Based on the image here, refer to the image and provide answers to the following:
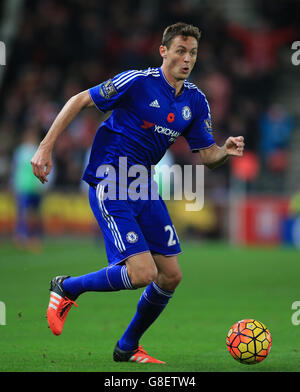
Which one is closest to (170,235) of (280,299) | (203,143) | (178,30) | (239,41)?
(203,143)

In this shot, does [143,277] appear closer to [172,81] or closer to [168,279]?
[168,279]

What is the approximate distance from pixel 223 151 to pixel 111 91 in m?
0.96

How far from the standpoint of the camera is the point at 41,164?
5.19m

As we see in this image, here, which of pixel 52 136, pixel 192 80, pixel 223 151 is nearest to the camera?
pixel 52 136

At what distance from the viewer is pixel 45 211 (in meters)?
16.7

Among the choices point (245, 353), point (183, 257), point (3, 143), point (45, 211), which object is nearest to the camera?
point (245, 353)

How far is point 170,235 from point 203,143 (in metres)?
0.80

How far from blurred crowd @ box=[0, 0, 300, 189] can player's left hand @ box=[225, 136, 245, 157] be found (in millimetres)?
11739

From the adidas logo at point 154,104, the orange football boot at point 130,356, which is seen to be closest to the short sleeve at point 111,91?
the adidas logo at point 154,104

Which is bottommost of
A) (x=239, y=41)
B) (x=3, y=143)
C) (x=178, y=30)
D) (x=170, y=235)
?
(x=170, y=235)

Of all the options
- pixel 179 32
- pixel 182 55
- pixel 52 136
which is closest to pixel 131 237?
pixel 52 136

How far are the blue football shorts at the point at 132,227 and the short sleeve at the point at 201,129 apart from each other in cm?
62

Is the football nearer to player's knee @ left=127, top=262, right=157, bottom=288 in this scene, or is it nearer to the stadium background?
player's knee @ left=127, top=262, right=157, bottom=288

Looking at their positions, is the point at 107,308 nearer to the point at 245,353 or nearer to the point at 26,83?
the point at 245,353
